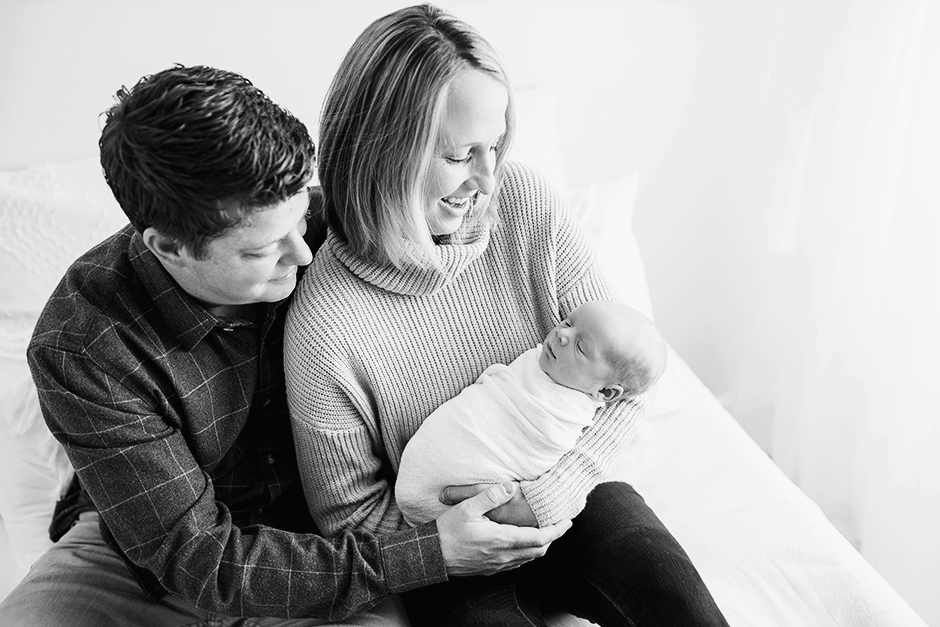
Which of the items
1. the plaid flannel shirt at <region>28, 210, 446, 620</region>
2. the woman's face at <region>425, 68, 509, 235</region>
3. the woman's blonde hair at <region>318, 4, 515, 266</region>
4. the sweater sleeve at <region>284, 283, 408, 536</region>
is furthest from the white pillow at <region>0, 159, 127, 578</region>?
the woman's face at <region>425, 68, 509, 235</region>

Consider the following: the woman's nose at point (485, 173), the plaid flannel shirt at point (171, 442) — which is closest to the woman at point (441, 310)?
the woman's nose at point (485, 173)

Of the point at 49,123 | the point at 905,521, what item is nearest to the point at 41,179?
the point at 49,123

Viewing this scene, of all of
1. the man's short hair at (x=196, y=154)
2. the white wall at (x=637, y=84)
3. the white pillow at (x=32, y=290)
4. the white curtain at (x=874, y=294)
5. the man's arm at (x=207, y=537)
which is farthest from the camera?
the white wall at (x=637, y=84)

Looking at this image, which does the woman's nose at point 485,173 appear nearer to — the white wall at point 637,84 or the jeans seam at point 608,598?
the jeans seam at point 608,598

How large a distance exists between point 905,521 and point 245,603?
145 cm

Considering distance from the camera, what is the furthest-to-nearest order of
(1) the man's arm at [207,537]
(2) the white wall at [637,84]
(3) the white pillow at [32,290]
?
(2) the white wall at [637,84] → (3) the white pillow at [32,290] → (1) the man's arm at [207,537]

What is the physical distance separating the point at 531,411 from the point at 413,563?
0.96ft

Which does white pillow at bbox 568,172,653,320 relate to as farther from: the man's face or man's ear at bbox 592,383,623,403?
the man's face

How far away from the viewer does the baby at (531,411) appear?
132 cm

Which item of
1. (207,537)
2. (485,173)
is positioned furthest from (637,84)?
(207,537)

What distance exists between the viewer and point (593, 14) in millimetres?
2197

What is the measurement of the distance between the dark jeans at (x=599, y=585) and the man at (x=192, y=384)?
0.21 ft

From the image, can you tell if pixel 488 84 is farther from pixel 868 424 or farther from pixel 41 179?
pixel 868 424

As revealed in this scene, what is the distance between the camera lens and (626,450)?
1788 mm
